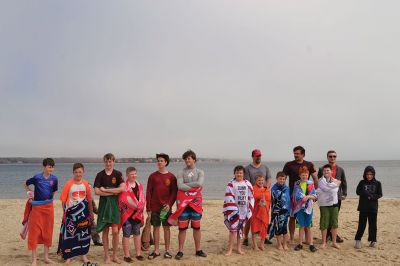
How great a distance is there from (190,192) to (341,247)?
11.2ft

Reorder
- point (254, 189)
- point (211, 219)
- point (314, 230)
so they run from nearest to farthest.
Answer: point (254, 189) → point (314, 230) → point (211, 219)

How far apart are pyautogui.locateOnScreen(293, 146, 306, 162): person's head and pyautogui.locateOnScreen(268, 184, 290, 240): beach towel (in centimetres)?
68

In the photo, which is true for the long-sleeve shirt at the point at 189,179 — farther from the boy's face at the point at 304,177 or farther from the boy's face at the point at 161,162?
the boy's face at the point at 304,177

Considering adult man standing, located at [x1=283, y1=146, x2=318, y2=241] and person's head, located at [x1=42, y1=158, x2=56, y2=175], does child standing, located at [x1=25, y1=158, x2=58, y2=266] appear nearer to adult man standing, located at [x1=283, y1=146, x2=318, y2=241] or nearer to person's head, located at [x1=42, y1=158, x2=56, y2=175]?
person's head, located at [x1=42, y1=158, x2=56, y2=175]

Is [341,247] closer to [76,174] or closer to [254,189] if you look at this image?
[254,189]

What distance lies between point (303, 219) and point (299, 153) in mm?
1331

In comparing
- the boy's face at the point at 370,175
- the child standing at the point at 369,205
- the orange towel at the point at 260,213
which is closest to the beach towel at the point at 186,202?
the orange towel at the point at 260,213

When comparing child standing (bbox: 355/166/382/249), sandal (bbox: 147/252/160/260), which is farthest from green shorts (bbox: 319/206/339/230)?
sandal (bbox: 147/252/160/260)

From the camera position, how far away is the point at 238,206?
6.27 meters

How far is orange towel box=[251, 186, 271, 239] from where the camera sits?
652 centimetres

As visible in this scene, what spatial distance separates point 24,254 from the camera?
6.39 meters

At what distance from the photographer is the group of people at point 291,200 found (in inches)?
249

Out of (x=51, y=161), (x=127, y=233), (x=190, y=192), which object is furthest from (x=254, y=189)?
(x=51, y=161)

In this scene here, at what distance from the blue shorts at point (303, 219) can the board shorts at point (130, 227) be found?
3160 millimetres
